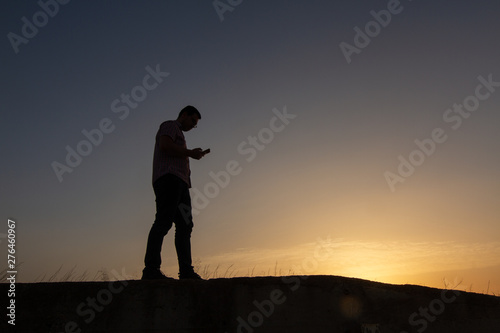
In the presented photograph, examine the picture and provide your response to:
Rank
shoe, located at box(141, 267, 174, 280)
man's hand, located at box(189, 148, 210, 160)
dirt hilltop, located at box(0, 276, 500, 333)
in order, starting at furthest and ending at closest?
man's hand, located at box(189, 148, 210, 160), shoe, located at box(141, 267, 174, 280), dirt hilltop, located at box(0, 276, 500, 333)

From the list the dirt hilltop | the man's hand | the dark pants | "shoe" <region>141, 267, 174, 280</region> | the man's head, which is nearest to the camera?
the dirt hilltop

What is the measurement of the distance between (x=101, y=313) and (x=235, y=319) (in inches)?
38.4

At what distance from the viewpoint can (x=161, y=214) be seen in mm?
3961

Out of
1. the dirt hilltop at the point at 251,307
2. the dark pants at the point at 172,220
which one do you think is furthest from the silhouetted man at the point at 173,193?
the dirt hilltop at the point at 251,307

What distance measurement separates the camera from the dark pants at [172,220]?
3846mm

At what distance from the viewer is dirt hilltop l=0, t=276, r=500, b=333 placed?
3.21 metres

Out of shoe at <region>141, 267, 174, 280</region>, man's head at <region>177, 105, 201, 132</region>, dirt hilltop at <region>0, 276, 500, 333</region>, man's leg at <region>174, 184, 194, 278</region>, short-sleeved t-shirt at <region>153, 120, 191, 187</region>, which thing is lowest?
dirt hilltop at <region>0, 276, 500, 333</region>

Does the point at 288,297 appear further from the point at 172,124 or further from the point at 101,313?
the point at 172,124

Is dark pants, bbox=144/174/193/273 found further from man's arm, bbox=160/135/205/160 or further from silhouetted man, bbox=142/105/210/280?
man's arm, bbox=160/135/205/160

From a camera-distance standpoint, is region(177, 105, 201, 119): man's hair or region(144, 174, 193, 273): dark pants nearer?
region(144, 174, 193, 273): dark pants

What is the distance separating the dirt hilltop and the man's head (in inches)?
65.4

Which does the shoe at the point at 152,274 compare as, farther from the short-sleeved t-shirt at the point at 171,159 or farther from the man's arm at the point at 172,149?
the man's arm at the point at 172,149

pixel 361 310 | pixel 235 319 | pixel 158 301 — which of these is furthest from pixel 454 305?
pixel 158 301

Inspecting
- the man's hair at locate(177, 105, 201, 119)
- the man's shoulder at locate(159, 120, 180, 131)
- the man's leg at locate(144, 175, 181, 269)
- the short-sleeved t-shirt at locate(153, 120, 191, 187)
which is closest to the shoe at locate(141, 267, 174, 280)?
the man's leg at locate(144, 175, 181, 269)
